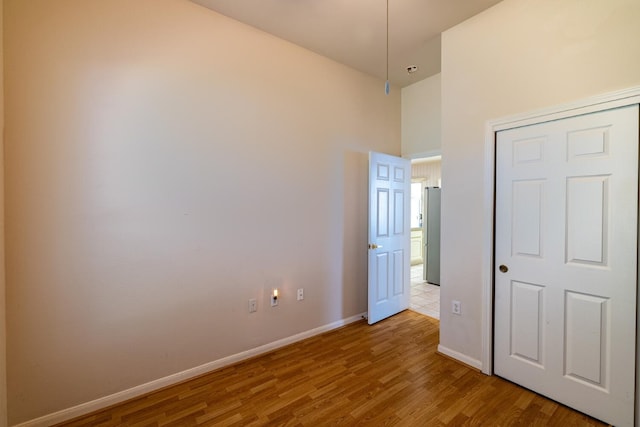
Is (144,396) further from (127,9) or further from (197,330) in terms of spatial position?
(127,9)

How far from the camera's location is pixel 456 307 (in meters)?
2.53

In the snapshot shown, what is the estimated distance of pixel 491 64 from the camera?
2.28m

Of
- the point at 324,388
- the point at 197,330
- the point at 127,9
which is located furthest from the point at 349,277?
the point at 127,9

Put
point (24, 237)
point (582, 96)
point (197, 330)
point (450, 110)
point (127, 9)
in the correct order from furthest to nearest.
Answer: point (450, 110) → point (197, 330) → point (127, 9) → point (582, 96) → point (24, 237)

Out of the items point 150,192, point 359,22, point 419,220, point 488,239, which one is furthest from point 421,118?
point 419,220

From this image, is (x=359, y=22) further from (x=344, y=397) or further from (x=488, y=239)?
(x=344, y=397)

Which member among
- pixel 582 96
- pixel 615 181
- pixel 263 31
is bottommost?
pixel 615 181

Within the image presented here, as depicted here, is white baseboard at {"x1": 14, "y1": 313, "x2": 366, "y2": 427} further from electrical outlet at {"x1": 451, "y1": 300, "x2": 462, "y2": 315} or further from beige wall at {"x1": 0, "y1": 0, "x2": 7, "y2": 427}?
electrical outlet at {"x1": 451, "y1": 300, "x2": 462, "y2": 315}

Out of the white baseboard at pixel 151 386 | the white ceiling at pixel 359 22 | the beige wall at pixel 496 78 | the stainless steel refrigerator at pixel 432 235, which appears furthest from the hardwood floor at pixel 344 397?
the white ceiling at pixel 359 22

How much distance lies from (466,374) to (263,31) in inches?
144

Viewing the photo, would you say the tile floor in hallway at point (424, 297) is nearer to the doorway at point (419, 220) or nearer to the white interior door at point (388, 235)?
the doorway at point (419, 220)

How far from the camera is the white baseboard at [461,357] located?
7.76 ft

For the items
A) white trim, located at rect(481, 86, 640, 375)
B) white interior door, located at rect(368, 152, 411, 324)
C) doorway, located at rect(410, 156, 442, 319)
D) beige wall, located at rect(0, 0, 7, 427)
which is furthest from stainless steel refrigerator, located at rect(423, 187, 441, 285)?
beige wall, located at rect(0, 0, 7, 427)

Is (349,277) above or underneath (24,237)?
underneath
